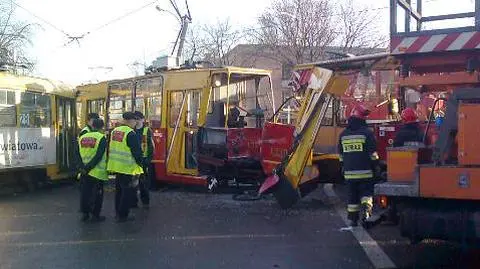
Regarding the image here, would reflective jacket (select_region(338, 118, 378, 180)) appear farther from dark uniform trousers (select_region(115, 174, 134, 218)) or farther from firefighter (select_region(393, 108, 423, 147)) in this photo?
dark uniform trousers (select_region(115, 174, 134, 218))

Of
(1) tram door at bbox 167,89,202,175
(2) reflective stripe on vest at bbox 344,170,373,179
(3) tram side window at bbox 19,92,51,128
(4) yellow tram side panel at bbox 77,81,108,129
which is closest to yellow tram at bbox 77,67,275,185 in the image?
(1) tram door at bbox 167,89,202,175

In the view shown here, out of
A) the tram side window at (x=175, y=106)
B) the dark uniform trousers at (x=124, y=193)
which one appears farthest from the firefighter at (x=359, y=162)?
the tram side window at (x=175, y=106)

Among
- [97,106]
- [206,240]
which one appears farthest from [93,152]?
[97,106]

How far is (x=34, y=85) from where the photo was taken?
14047 millimetres

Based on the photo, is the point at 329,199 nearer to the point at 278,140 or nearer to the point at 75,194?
the point at 278,140

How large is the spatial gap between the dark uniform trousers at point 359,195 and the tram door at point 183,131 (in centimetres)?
508

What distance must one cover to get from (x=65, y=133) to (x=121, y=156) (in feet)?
21.7

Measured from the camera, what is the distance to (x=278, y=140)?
10.8 meters

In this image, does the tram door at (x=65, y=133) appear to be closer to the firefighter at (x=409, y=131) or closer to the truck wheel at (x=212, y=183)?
the truck wheel at (x=212, y=183)

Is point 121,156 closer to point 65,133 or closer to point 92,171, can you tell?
point 92,171

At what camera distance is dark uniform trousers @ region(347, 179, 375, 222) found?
321 inches

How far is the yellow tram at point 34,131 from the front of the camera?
12961 millimetres

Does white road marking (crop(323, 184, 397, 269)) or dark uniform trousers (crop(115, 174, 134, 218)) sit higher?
dark uniform trousers (crop(115, 174, 134, 218))

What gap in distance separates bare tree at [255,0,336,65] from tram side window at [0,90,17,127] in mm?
19853
